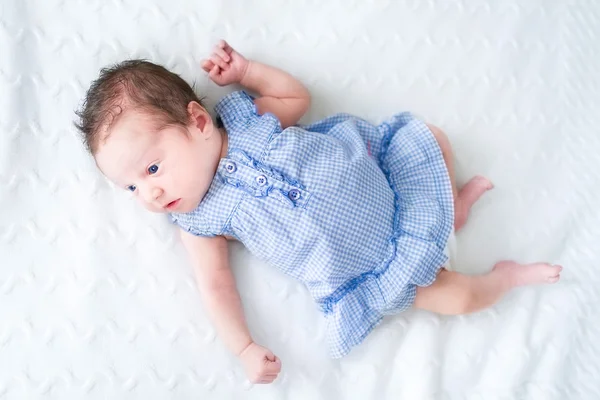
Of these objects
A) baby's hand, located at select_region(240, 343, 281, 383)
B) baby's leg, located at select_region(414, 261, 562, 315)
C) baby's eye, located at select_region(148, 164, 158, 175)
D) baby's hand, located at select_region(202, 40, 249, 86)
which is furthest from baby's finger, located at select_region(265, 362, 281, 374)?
baby's hand, located at select_region(202, 40, 249, 86)

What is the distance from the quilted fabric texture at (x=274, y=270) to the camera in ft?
3.50

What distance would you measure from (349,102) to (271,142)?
265 millimetres

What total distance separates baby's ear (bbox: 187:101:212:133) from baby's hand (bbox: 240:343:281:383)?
423mm

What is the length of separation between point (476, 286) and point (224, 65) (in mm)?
687

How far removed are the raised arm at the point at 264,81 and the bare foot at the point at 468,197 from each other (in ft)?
1.31

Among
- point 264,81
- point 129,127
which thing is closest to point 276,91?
point 264,81

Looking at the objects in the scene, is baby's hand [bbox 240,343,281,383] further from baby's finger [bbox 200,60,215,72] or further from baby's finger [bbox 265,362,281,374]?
baby's finger [bbox 200,60,215,72]

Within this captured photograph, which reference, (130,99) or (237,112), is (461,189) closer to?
(237,112)

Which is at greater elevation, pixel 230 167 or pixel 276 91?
pixel 276 91

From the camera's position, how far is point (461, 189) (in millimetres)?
1275

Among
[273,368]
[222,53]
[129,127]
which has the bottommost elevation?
[273,368]

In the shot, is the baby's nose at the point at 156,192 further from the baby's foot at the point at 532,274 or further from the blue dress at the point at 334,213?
the baby's foot at the point at 532,274

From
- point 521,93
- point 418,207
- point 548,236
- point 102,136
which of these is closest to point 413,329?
point 418,207

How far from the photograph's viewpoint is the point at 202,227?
1075 millimetres
